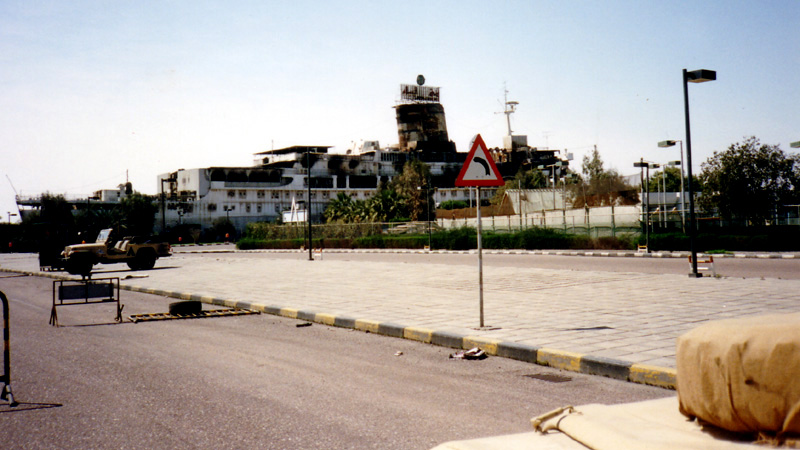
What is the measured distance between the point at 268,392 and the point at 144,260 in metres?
27.6

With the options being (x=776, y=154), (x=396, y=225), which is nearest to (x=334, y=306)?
(x=776, y=154)

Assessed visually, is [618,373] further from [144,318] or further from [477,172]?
[144,318]

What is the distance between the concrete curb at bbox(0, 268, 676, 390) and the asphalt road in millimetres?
169

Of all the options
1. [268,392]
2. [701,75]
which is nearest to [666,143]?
[701,75]

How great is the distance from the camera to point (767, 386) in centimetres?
318

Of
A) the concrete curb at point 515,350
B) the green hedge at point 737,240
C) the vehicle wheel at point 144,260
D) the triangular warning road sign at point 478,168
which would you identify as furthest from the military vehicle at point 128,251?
the triangular warning road sign at point 478,168

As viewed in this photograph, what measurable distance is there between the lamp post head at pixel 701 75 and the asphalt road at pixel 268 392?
12.0 m

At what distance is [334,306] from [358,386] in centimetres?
656

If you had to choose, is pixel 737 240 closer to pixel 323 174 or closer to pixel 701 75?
pixel 701 75

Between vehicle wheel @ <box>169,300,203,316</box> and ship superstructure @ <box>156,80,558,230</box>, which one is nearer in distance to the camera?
vehicle wheel @ <box>169,300,203,316</box>

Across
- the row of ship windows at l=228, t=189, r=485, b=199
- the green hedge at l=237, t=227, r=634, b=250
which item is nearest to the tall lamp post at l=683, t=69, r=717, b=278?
the green hedge at l=237, t=227, r=634, b=250

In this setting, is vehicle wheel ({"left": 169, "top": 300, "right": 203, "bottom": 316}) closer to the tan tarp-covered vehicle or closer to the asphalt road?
the asphalt road

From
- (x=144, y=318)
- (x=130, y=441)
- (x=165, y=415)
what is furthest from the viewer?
(x=144, y=318)

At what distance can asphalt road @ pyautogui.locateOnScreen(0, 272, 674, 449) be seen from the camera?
484cm
